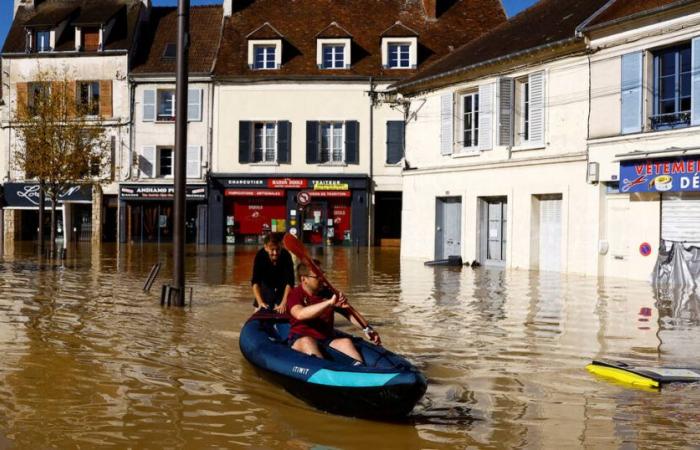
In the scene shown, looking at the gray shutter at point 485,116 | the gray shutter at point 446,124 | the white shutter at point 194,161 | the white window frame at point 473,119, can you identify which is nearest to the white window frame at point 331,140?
the white shutter at point 194,161

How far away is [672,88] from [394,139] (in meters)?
17.8

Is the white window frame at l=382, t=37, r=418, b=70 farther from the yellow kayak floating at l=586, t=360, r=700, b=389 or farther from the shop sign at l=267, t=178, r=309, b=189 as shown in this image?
the yellow kayak floating at l=586, t=360, r=700, b=389

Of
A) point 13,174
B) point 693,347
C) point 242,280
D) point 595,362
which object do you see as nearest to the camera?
point 595,362

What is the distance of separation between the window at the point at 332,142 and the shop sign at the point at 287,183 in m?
1.27

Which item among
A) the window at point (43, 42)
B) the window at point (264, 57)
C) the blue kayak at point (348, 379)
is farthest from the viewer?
the window at point (43, 42)

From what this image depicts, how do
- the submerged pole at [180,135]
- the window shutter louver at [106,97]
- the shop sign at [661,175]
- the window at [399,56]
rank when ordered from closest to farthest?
1. the submerged pole at [180,135]
2. the shop sign at [661,175]
3. the window at [399,56]
4. the window shutter louver at [106,97]

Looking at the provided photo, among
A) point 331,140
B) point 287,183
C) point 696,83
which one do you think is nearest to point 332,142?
point 331,140

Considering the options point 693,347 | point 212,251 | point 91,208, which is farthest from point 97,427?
point 91,208

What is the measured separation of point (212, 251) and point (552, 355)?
22497 mm

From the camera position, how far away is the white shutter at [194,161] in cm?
3606

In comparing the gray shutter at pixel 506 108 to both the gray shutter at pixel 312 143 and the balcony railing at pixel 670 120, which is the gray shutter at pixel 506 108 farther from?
the gray shutter at pixel 312 143

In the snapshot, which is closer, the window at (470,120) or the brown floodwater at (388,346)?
the brown floodwater at (388,346)

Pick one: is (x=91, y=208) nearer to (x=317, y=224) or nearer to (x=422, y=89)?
(x=317, y=224)

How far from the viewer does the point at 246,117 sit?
117ft
